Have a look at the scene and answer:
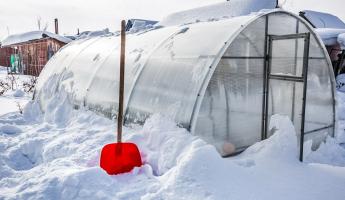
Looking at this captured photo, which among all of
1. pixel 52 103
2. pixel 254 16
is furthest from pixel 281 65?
pixel 52 103

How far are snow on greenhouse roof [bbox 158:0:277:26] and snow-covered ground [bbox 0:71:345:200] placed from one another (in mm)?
12741

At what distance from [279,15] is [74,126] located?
4.69 meters

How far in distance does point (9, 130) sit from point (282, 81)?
5.86 metres

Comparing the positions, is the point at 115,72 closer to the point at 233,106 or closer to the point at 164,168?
the point at 233,106

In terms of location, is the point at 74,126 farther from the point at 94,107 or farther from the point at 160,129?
the point at 160,129

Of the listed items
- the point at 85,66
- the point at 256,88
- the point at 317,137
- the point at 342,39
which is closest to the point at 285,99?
the point at 256,88

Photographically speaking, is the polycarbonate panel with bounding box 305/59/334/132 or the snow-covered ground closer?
the snow-covered ground

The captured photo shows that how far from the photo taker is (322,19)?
73.3ft

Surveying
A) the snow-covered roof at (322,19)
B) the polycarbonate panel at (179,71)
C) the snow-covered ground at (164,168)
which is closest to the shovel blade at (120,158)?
the snow-covered ground at (164,168)

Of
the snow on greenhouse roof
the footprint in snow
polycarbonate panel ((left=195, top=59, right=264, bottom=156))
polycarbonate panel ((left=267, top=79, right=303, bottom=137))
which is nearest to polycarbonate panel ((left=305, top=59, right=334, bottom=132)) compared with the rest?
polycarbonate panel ((left=267, top=79, right=303, bottom=137))

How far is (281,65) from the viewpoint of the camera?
18.3 ft

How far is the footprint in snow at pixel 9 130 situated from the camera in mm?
6781

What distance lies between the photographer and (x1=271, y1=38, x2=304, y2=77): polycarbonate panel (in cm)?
551

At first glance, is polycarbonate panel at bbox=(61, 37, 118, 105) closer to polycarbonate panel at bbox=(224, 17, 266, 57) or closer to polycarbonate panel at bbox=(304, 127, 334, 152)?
polycarbonate panel at bbox=(224, 17, 266, 57)
